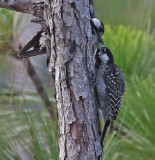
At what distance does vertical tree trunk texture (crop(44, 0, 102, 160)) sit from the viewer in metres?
1.69

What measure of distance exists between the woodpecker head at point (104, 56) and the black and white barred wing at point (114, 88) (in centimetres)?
5

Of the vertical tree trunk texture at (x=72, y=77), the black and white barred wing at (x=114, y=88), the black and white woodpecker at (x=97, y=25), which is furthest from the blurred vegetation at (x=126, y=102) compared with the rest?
the black and white woodpecker at (x=97, y=25)

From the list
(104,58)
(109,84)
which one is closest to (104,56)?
(104,58)

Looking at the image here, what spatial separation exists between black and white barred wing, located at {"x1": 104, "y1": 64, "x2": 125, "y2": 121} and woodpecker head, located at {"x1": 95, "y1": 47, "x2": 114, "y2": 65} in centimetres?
5

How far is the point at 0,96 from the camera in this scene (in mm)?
3049

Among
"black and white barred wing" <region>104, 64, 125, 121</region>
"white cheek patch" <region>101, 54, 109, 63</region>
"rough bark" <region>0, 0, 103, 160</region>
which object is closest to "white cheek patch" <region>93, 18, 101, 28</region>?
"rough bark" <region>0, 0, 103, 160</region>

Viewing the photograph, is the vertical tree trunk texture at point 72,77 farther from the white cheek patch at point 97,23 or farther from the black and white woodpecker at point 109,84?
the black and white woodpecker at point 109,84

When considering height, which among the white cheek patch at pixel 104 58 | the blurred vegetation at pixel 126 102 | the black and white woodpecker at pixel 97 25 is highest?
the black and white woodpecker at pixel 97 25

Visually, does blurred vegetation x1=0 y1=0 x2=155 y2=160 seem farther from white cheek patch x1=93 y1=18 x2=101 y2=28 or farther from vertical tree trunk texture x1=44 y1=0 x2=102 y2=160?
white cheek patch x1=93 y1=18 x2=101 y2=28

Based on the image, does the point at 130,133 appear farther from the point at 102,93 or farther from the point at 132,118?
the point at 102,93

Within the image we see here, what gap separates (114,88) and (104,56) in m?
0.20

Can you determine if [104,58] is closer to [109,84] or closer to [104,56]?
[104,56]

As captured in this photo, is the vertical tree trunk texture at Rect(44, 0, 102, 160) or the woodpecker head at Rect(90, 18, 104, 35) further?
the woodpecker head at Rect(90, 18, 104, 35)

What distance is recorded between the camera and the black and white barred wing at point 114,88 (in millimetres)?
2277
